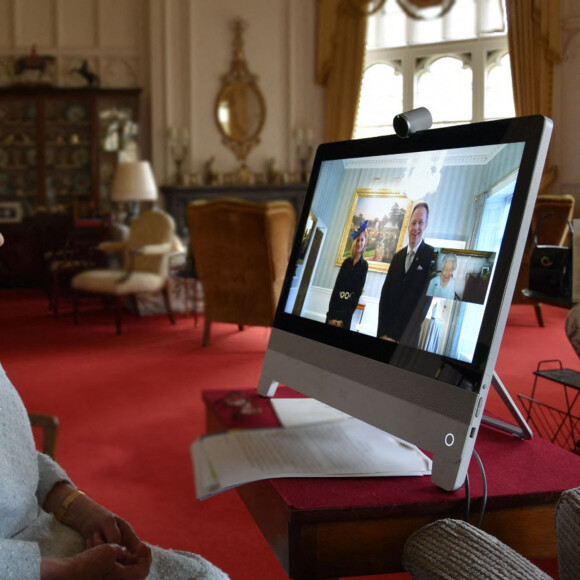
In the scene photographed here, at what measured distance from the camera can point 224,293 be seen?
4883 millimetres

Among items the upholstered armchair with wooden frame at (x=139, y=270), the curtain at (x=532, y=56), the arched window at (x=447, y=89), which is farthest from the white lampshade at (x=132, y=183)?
the curtain at (x=532, y=56)

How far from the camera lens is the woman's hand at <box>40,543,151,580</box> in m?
0.92

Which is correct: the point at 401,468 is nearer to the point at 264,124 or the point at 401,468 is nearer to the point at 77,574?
the point at 77,574

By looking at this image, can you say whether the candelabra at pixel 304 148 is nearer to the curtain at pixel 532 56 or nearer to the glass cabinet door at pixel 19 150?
the curtain at pixel 532 56

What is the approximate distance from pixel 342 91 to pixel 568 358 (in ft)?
14.4

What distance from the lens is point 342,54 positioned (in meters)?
7.82

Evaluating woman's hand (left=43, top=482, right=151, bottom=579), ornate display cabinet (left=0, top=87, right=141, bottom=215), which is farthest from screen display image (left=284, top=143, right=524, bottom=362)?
ornate display cabinet (left=0, top=87, right=141, bottom=215)

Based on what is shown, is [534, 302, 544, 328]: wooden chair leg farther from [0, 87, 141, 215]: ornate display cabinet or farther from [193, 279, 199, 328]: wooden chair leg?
[0, 87, 141, 215]: ornate display cabinet

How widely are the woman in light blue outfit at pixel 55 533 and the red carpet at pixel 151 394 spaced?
0.95 meters

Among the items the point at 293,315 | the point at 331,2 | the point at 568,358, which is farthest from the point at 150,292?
the point at 293,315

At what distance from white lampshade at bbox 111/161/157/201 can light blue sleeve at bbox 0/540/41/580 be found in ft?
21.1

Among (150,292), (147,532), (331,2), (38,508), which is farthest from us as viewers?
(331,2)

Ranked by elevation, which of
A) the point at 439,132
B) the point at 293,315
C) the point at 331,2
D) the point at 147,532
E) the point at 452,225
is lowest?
the point at 147,532

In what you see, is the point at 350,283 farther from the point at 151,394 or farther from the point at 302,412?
the point at 151,394
